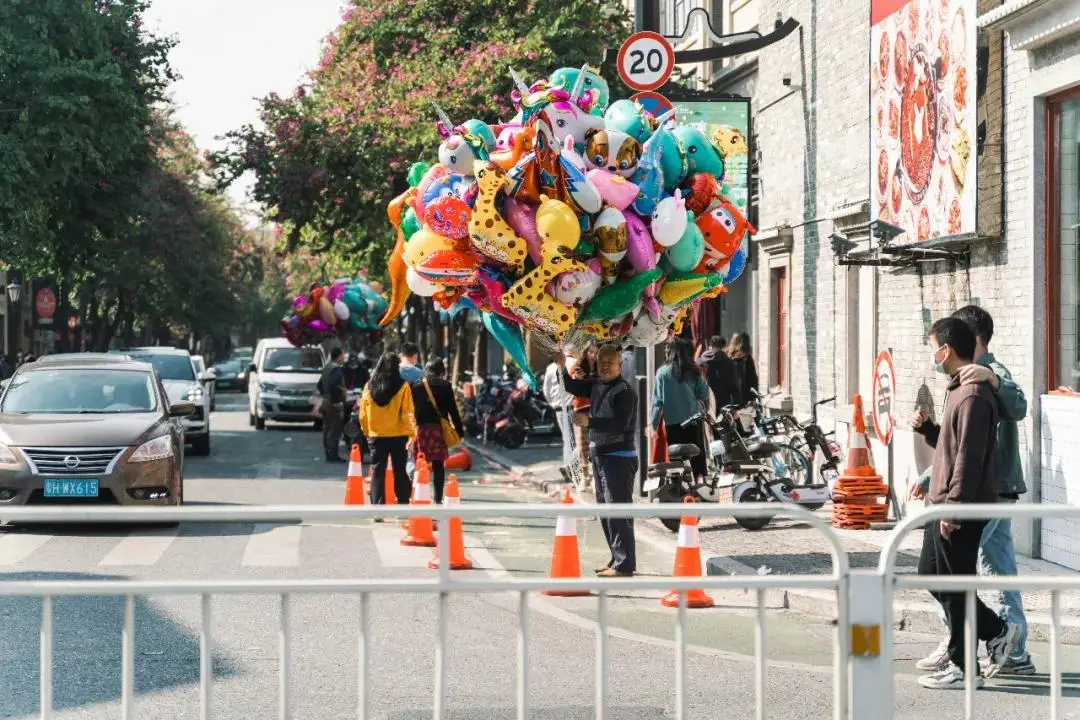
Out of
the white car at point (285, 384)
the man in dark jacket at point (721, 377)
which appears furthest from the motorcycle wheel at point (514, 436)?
the man in dark jacket at point (721, 377)

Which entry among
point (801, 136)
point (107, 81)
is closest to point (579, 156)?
point (801, 136)

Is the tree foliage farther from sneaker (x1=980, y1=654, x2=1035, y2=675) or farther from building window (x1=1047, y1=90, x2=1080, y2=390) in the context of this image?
sneaker (x1=980, y1=654, x2=1035, y2=675)

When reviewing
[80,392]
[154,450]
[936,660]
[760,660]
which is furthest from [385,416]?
[760,660]

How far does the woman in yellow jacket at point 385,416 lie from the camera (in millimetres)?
15258

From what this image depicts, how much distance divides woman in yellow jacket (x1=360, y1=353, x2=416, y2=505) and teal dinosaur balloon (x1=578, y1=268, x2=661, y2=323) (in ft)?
14.0

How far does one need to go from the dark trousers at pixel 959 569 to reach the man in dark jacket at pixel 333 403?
16124 mm

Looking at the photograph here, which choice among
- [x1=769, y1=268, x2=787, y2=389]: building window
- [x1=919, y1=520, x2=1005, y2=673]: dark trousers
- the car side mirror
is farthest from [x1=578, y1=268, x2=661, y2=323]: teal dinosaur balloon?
[x1=769, y1=268, x2=787, y2=389]: building window

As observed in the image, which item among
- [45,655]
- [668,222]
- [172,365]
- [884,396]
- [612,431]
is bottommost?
[45,655]

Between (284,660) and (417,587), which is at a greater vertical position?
(417,587)

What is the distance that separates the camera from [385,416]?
1531 centimetres

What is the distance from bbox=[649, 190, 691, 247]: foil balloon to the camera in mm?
11117

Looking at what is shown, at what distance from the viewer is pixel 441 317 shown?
121 feet

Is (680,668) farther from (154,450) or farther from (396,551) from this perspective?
(154,450)

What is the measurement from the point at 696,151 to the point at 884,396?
3.27 m
